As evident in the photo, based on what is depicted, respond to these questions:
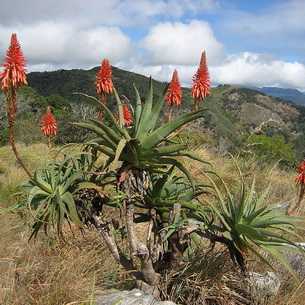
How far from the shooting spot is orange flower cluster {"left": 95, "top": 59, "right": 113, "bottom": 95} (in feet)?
28.8

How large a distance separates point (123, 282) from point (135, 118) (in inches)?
59.0

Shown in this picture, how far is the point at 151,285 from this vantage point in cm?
391

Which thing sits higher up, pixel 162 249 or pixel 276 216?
pixel 276 216

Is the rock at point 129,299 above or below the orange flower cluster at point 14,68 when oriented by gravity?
below

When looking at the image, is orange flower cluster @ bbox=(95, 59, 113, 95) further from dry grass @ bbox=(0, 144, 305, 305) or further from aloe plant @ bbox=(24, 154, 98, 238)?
aloe plant @ bbox=(24, 154, 98, 238)

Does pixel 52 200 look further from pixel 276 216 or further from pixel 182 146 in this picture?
pixel 276 216

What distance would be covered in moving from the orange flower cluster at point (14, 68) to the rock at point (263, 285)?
290 cm

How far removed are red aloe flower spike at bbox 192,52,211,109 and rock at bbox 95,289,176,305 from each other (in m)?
4.88

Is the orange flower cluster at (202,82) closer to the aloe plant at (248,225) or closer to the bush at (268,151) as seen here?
the bush at (268,151)

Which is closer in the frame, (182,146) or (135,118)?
(182,146)

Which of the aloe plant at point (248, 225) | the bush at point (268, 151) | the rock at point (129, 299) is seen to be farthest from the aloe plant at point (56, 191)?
the bush at point (268, 151)

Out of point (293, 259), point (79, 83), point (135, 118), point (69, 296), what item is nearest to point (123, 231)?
point (69, 296)

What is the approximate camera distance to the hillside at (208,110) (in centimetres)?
1936

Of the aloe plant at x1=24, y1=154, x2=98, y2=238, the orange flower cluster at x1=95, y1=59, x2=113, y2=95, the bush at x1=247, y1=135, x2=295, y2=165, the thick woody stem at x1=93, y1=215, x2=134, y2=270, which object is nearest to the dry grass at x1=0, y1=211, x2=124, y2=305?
the thick woody stem at x1=93, y1=215, x2=134, y2=270
